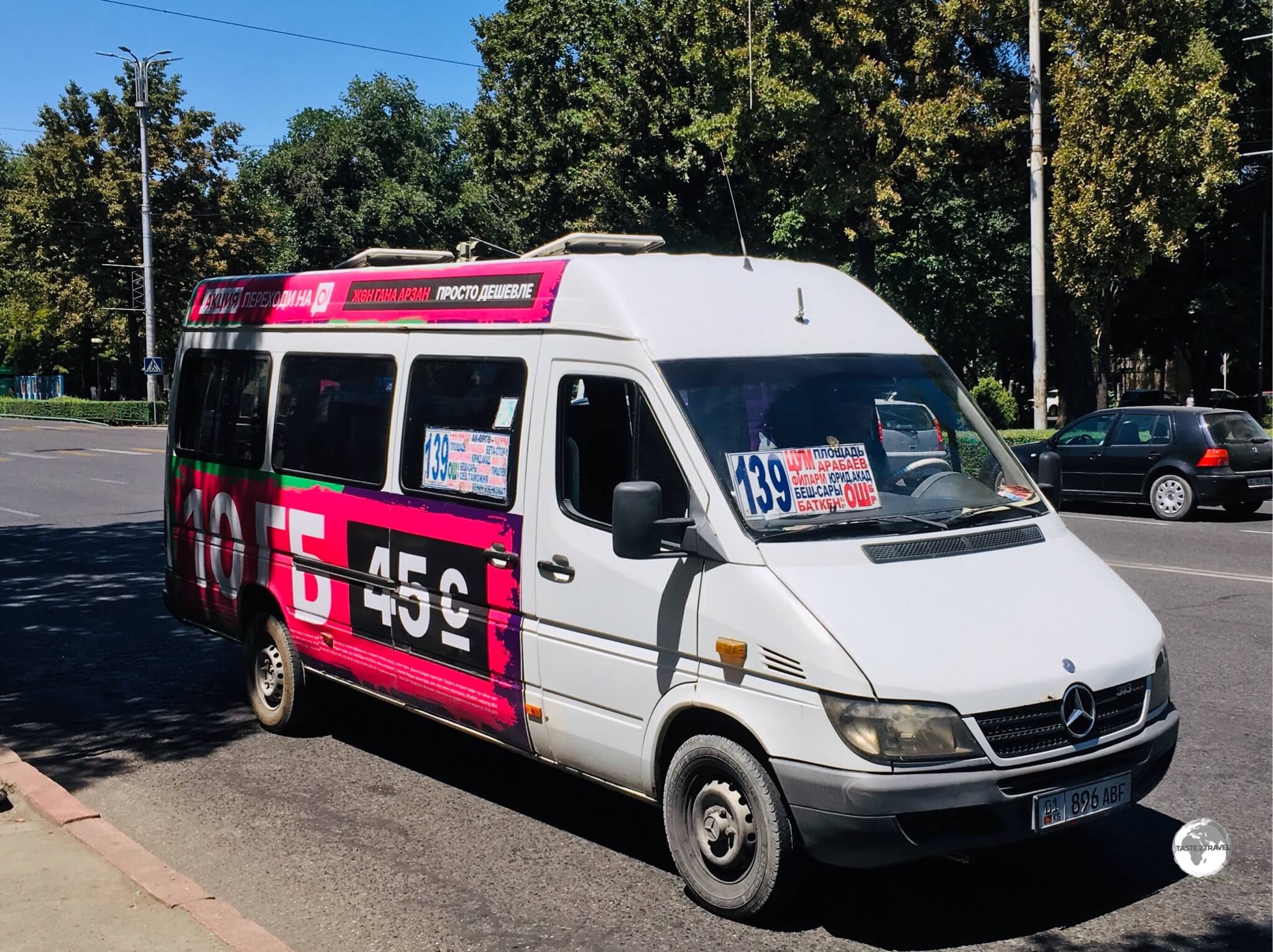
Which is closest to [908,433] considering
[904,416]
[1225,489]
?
[904,416]

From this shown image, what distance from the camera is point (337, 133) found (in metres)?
66.8

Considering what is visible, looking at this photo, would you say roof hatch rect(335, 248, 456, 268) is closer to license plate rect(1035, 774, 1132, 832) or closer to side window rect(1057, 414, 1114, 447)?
license plate rect(1035, 774, 1132, 832)

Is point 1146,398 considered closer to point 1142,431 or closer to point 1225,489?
point 1142,431

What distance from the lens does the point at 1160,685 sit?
4.94 meters

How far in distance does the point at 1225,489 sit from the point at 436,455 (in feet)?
46.4

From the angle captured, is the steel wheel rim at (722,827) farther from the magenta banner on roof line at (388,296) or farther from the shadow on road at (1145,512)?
the shadow on road at (1145,512)

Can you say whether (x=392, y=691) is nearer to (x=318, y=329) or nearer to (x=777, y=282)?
(x=318, y=329)

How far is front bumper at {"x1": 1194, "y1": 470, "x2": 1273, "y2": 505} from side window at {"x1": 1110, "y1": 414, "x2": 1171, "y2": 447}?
33.1 inches

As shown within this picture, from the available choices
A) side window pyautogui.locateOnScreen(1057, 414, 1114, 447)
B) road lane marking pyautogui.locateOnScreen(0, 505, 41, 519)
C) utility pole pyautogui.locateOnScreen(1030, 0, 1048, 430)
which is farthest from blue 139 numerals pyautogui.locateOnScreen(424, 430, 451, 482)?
utility pole pyautogui.locateOnScreen(1030, 0, 1048, 430)

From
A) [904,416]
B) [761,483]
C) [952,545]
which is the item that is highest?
[904,416]

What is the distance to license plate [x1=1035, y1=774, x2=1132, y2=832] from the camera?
446 centimetres

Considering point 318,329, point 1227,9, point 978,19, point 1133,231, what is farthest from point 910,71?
point 318,329

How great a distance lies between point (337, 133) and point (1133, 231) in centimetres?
4933

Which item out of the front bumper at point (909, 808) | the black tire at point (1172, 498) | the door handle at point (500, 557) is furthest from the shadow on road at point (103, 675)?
the black tire at point (1172, 498)
